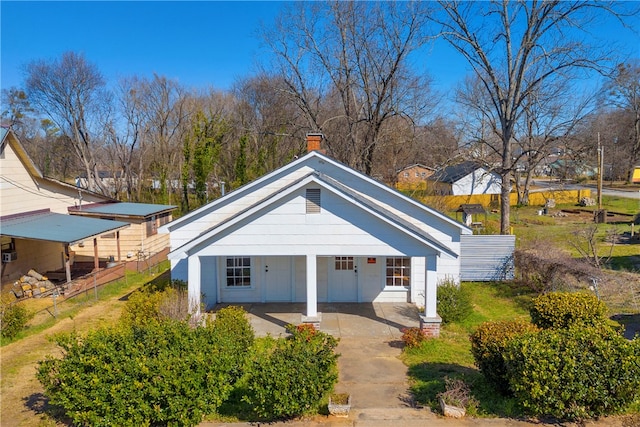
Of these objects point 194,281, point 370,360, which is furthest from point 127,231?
point 370,360

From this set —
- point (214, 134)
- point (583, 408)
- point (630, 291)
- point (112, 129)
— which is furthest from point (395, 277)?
point (112, 129)

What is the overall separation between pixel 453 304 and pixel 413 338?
2.71 meters

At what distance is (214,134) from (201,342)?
30.0 metres

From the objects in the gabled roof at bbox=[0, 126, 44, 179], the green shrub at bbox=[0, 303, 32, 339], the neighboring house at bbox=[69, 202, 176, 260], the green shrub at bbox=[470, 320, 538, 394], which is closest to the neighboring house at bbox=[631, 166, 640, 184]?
the neighboring house at bbox=[69, 202, 176, 260]

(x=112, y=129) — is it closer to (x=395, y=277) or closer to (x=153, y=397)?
(x=395, y=277)

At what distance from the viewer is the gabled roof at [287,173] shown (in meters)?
14.5

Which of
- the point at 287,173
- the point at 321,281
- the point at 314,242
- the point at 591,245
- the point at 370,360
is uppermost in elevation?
the point at 287,173

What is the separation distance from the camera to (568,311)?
1006 cm

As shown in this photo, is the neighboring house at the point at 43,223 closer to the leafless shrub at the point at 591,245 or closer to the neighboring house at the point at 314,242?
the neighboring house at the point at 314,242

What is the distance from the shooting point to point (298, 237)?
40.7 feet

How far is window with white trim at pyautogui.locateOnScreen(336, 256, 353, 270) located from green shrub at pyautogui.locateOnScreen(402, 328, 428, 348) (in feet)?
13.3

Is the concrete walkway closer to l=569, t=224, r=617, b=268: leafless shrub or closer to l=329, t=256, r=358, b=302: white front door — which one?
l=329, t=256, r=358, b=302: white front door

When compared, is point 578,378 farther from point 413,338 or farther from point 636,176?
point 636,176

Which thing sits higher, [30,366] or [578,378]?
[578,378]
